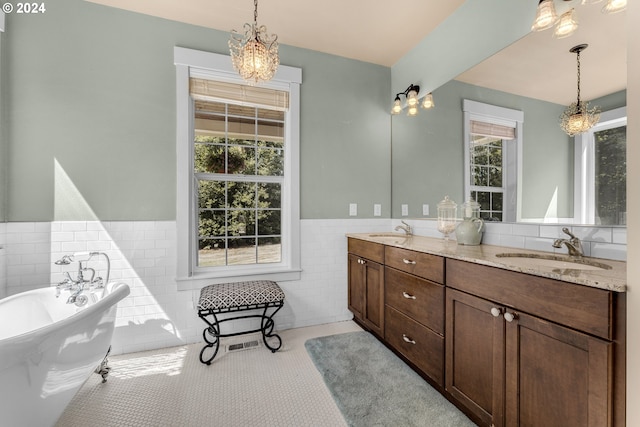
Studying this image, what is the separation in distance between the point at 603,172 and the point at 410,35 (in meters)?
2.01

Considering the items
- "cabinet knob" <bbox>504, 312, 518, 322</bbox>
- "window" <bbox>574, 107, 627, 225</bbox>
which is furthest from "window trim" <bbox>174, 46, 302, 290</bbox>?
"window" <bbox>574, 107, 627, 225</bbox>

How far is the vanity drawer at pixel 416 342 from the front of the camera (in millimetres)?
1710

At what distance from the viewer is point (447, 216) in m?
2.44

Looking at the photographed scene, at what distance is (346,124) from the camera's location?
2.97 meters

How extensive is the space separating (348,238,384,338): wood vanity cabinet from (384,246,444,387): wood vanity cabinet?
9 centimetres

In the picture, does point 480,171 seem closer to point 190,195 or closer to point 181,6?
point 190,195

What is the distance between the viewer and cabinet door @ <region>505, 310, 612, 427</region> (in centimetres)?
97

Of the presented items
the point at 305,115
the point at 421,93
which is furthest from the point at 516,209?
the point at 305,115

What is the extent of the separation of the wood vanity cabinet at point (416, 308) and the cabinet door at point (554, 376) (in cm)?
45

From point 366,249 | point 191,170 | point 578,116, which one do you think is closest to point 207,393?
point 366,249

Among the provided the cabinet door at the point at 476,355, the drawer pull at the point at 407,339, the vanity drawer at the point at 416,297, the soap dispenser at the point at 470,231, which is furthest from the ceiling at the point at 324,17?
the drawer pull at the point at 407,339

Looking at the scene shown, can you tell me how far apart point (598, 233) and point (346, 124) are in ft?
7.23

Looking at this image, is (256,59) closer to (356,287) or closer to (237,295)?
(237,295)

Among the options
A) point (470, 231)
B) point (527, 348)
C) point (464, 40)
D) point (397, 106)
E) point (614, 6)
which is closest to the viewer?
point (527, 348)
